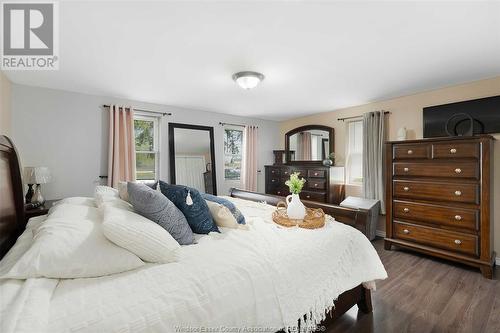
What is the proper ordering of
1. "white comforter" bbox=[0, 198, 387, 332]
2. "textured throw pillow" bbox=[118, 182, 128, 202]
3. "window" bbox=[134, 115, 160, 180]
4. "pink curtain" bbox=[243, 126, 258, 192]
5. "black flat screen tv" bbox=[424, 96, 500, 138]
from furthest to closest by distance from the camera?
"pink curtain" bbox=[243, 126, 258, 192] → "window" bbox=[134, 115, 160, 180] → "black flat screen tv" bbox=[424, 96, 500, 138] → "textured throw pillow" bbox=[118, 182, 128, 202] → "white comforter" bbox=[0, 198, 387, 332]

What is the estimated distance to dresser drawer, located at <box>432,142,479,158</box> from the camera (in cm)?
263

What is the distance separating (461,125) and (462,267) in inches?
70.4

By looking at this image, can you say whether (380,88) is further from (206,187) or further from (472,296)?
(206,187)

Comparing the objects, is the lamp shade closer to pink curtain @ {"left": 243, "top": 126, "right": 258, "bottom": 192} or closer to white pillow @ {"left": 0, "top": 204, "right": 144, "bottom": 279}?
white pillow @ {"left": 0, "top": 204, "right": 144, "bottom": 279}

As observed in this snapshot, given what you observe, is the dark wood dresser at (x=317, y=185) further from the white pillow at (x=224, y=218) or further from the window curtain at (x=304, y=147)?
the white pillow at (x=224, y=218)

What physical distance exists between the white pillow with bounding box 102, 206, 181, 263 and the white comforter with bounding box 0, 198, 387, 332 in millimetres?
55

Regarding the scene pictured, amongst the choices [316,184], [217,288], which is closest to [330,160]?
[316,184]

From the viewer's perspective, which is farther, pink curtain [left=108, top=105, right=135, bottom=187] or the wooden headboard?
pink curtain [left=108, top=105, right=135, bottom=187]

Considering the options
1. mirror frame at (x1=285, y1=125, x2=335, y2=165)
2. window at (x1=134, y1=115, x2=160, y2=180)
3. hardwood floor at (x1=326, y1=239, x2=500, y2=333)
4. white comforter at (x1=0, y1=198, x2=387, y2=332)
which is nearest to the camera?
white comforter at (x1=0, y1=198, x2=387, y2=332)

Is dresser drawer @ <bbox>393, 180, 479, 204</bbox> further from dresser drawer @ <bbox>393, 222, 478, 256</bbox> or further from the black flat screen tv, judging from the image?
the black flat screen tv

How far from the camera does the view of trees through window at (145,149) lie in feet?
13.3

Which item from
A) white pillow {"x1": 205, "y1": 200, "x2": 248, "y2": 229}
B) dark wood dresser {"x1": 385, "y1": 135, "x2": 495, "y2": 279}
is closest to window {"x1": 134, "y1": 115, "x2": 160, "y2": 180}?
white pillow {"x1": 205, "y1": 200, "x2": 248, "y2": 229}
